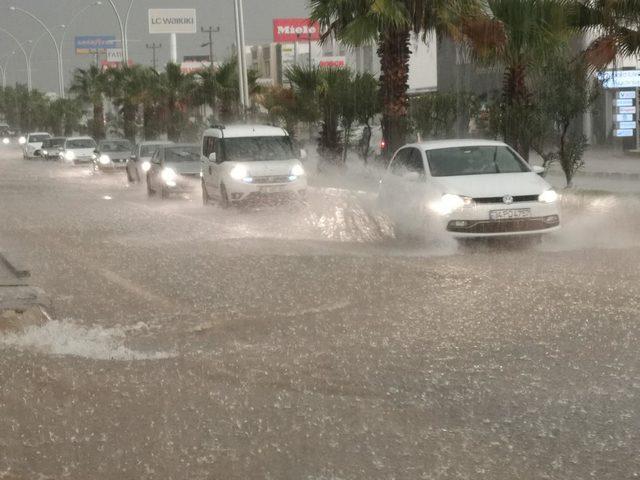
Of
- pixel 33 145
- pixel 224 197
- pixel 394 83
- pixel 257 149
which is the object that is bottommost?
pixel 33 145

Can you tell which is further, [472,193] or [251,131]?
[251,131]

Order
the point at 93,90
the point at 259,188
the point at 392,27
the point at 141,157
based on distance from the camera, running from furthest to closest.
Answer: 1. the point at 93,90
2. the point at 141,157
3. the point at 392,27
4. the point at 259,188

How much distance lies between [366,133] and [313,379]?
29522 mm

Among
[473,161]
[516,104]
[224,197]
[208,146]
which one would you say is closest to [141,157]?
[208,146]

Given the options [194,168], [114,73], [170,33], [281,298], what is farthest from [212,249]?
[170,33]

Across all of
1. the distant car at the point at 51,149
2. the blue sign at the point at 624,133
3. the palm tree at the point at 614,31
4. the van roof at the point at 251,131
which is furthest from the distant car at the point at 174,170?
the distant car at the point at 51,149

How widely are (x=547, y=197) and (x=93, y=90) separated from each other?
68.7m

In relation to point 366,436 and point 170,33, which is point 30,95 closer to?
point 170,33

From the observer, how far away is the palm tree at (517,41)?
2080 centimetres

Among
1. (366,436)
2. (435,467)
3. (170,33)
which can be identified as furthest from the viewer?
(170,33)

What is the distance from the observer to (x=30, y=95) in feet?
432

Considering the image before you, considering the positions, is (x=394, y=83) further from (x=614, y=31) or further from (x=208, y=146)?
(x=614, y=31)

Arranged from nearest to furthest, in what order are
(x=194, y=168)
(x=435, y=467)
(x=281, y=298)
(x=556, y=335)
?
(x=435, y=467), (x=556, y=335), (x=281, y=298), (x=194, y=168)

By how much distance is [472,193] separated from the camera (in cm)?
1391
